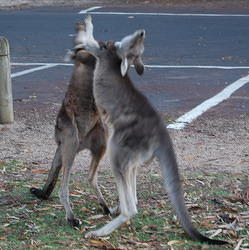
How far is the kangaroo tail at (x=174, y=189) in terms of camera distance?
5508 millimetres

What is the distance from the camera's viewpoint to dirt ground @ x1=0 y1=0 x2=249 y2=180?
798 centimetres

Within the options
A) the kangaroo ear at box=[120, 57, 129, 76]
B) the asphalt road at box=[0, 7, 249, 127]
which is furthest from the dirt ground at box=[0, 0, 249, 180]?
the kangaroo ear at box=[120, 57, 129, 76]

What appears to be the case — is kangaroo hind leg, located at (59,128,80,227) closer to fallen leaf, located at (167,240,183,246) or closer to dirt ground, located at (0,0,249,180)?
fallen leaf, located at (167,240,183,246)

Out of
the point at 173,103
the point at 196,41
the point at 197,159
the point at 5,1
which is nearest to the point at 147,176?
the point at 197,159

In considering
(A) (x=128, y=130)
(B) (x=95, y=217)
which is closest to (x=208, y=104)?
(B) (x=95, y=217)

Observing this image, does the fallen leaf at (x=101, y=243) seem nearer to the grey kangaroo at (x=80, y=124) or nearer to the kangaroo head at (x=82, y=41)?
the grey kangaroo at (x=80, y=124)

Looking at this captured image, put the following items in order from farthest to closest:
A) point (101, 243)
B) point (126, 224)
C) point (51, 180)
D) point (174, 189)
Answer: point (51, 180)
point (126, 224)
point (101, 243)
point (174, 189)

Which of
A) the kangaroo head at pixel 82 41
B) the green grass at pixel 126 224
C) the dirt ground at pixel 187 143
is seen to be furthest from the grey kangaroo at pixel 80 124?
the dirt ground at pixel 187 143

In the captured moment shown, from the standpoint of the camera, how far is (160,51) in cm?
1577

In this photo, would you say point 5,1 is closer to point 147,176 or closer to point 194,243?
point 147,176

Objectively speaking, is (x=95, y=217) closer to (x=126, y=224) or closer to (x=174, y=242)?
(x=126, y=224)

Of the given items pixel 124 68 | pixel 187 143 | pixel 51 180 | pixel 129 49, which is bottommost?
pixel 187 143

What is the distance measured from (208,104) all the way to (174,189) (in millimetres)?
5463

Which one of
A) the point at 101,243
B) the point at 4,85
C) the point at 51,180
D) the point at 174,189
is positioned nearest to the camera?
the point at 174,189
